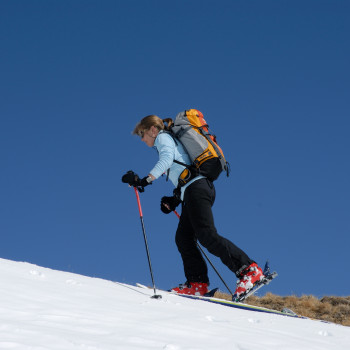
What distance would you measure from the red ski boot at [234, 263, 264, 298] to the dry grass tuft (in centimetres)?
406

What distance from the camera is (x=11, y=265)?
602 cm

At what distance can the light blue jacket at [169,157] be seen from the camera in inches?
275

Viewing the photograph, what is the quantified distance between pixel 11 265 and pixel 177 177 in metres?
2.56

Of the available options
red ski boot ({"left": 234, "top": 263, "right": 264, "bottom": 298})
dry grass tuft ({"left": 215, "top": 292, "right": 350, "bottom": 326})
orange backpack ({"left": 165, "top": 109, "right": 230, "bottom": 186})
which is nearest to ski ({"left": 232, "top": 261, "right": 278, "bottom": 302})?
red ski boot ({"left": 234, "top": 263, "right": 264, "bottom": 298})

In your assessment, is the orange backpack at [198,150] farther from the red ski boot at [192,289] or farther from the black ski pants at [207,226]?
the red ski boot at [192,289]

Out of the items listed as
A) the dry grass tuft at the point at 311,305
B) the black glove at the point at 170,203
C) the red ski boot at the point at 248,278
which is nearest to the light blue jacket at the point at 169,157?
the black glove at the point at 170,203

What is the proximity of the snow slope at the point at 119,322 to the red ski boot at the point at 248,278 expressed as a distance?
76 cm

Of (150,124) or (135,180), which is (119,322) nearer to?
(135,180)

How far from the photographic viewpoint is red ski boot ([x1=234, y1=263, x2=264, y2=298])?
22.6 feet

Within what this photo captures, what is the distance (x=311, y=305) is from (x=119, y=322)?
28.2 feet

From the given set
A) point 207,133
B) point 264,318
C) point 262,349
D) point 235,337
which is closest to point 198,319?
point 235,337

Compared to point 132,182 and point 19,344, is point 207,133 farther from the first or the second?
point 19,344

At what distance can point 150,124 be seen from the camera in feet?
24.7

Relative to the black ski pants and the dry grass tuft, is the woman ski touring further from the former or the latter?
the dry grass tuft
